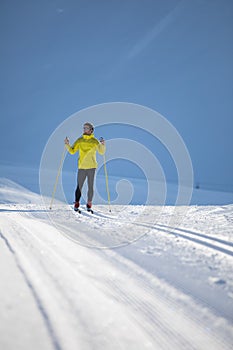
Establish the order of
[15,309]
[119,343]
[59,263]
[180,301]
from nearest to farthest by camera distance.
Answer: [119,343], [15,309], [180,301], [59,263]

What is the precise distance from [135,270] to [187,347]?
3.18 ft

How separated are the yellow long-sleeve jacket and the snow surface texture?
3.15 m

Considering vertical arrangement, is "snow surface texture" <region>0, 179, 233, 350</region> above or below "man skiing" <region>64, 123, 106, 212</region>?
A: below

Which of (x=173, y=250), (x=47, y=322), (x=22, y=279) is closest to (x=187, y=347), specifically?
→ (x=47, y=322)

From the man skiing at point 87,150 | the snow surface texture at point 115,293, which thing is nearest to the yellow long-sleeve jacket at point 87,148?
the man skiing at point 87,150

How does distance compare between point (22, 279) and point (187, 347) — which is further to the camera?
point (22, 279)

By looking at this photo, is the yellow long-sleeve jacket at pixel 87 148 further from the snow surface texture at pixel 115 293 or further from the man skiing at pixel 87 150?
the snow surface texture at pixel 115 293

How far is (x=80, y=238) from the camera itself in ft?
11.0

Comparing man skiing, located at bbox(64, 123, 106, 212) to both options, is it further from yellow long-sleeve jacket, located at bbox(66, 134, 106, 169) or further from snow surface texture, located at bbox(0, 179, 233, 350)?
snow surface texture, located at bbox(0, 179, 233, 350)

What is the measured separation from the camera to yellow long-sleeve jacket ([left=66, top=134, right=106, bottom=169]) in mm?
6105

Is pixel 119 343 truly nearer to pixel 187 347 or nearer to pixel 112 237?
pixel 187 347

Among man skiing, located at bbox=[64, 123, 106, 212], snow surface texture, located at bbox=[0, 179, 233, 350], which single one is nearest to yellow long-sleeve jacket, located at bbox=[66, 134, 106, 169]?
man skiing, located at bbox=[64, 123, 106, 212]

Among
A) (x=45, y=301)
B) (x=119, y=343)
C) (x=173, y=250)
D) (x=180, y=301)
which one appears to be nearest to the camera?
(x=119, y=343)

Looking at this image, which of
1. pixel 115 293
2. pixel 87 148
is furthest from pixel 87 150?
pixel 115 293
